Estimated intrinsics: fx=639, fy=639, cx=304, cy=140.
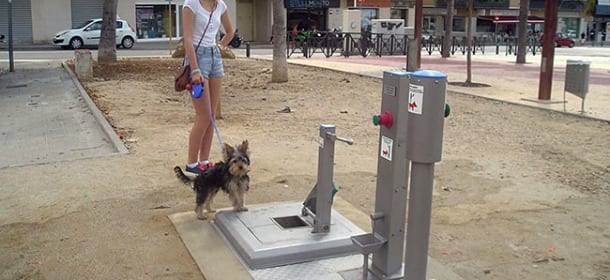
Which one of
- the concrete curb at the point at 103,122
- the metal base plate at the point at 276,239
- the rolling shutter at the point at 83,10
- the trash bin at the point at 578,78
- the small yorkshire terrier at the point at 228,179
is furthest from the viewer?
the rolling shutter at the point at 83,10

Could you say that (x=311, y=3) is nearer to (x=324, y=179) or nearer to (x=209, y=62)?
(x=209, y=62)

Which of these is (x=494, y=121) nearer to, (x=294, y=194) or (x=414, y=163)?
(x=294, y=194)

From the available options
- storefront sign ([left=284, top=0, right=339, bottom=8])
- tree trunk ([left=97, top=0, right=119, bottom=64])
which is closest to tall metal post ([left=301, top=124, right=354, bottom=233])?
tree trunk ([left=97, top=0, right=119, bottom=64])

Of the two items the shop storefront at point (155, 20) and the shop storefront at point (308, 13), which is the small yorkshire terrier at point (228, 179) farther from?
the shop storefront at point (308, 13)

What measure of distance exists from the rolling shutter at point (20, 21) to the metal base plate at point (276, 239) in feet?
109

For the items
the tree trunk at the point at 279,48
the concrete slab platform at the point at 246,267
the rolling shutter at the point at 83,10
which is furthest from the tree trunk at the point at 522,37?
the rolling shutter at the point at 83,10

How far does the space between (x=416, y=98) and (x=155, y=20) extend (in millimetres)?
37262

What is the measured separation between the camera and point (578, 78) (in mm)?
10445

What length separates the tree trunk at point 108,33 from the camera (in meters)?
17.9

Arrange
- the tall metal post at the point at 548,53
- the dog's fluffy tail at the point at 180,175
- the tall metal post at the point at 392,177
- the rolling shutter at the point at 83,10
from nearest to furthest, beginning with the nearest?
the tall metal post at the point at 392,177 < the dog's fluffy tail at the point at 180,175 < the tall metal post at the point at 548,53 < the rolling shutter at the point at 83,10

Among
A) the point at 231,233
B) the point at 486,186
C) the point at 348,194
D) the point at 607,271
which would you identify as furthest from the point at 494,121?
the point at 231,233

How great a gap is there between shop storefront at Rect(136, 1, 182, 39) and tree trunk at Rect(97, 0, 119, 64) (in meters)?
19.8

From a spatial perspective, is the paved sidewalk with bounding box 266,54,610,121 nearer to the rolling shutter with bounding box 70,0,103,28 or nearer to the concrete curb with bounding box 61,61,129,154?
the concrete curb with bounding box 61,61,129,154

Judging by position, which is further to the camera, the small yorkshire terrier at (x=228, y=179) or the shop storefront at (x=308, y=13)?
the shop storefront at (x=308, y=13)
